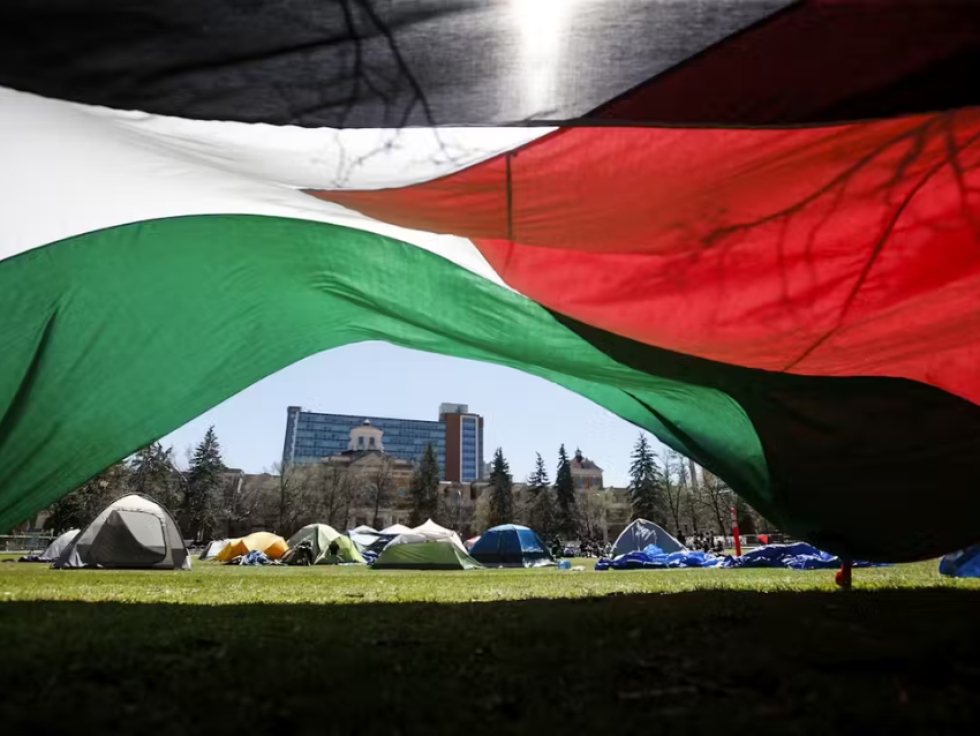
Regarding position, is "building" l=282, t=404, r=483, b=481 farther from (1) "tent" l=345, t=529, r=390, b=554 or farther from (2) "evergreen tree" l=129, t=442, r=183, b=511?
(1) "tent" l=345, t=529, r=390, b=554

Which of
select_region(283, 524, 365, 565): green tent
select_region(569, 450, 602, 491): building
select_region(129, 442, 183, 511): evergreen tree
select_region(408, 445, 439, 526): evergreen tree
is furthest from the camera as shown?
select_region(569, 450, 602, 491): building

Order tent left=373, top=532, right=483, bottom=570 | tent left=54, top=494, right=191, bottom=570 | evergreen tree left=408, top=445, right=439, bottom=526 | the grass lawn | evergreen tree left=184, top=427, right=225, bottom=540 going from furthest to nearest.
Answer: evergreen tree left=408, top=445, right=439, bottom=526 < evergreen tree left=184, top=427, right=225, bottom=540 < tent left=373, top=532, right=483, bottom=570 < tent left=54, top=494, right=191, bottom=570 < the grass lawn

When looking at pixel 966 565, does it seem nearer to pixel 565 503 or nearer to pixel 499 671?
pixel 499 671

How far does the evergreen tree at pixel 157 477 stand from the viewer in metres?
45.5

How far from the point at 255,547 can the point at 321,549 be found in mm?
3586

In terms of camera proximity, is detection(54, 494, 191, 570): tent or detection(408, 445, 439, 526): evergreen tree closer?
detection(54, 494, 191, 570): tent

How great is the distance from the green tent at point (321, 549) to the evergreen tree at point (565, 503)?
115 ft

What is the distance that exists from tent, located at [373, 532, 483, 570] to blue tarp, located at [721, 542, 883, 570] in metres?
6.97

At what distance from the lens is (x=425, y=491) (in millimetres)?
57594

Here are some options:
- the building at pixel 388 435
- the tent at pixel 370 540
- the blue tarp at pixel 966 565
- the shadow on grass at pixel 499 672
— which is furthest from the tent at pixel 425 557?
the building at pixel 388 435

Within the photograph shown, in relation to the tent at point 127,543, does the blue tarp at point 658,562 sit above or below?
below

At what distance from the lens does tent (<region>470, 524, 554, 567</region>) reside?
69.9 ft

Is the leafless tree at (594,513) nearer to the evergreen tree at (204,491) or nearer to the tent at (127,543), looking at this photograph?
the evergreen tree at (204,491)

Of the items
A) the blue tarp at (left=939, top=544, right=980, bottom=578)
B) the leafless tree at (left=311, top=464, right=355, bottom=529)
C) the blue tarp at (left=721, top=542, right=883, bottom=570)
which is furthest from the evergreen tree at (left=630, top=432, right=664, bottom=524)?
the blue tarp at (left=939, top=544, right=980, bottom=578)
